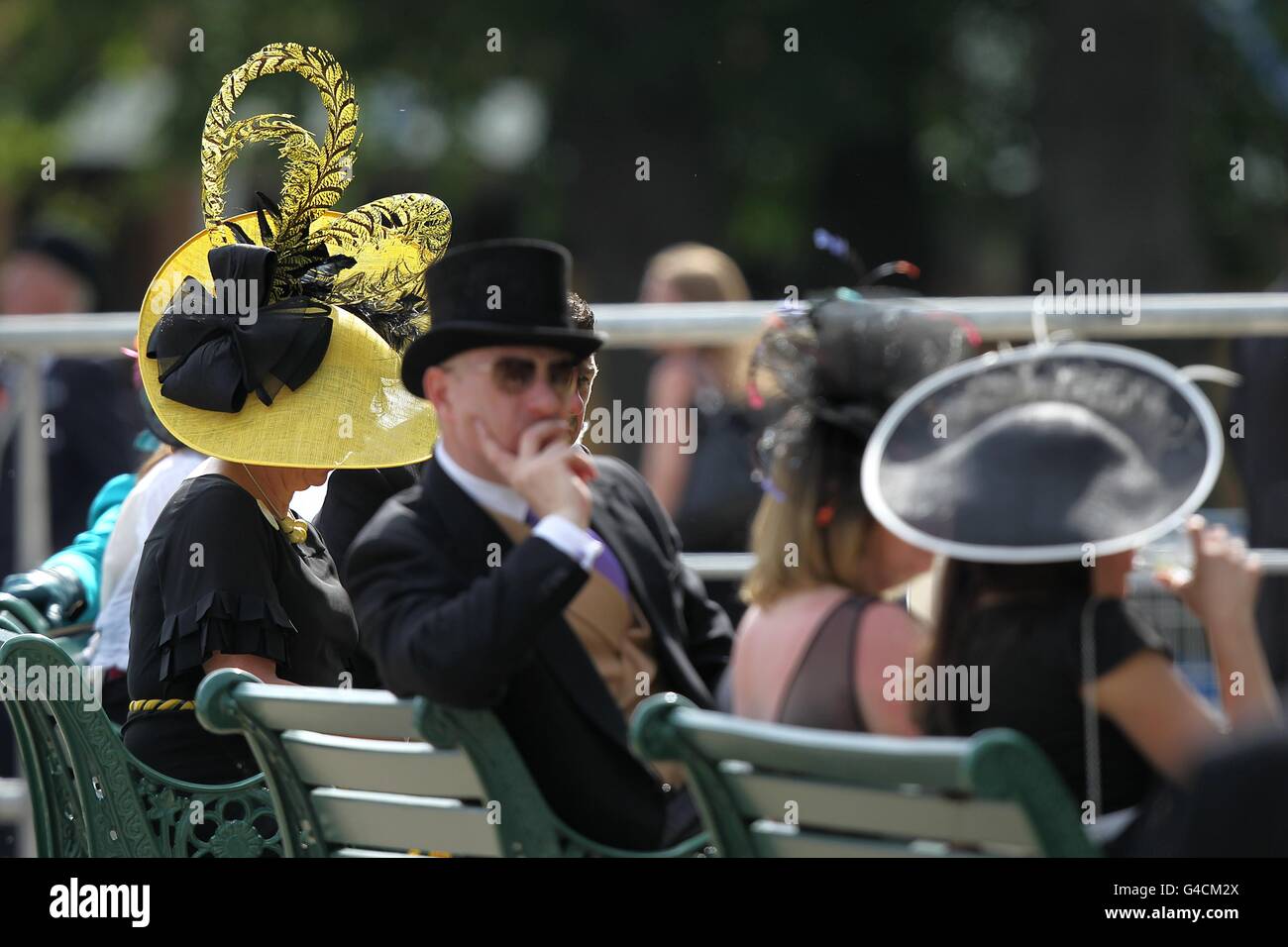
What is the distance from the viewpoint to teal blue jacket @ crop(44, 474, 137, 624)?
359cm

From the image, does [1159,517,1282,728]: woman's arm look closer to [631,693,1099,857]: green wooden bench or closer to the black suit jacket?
[631,693,1099,857]: green wooden bench

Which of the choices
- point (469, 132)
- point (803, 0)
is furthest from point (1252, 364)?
point (469, 132)

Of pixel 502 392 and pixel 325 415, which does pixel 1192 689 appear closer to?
pixel 502 392

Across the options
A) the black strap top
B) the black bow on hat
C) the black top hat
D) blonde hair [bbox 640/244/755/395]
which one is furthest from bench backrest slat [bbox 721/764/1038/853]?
blonde hair [bbox 640/244/755/395]

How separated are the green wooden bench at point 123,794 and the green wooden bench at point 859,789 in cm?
90

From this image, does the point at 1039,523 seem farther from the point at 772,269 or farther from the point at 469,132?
the point at 772,269

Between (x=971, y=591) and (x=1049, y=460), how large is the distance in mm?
203

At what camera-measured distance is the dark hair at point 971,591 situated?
2395 millimetres

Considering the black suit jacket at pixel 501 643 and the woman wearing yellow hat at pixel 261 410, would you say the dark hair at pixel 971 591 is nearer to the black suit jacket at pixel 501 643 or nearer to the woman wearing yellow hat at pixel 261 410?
the black suit jacket at pixel 501 643

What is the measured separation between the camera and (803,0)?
13188 millimetres

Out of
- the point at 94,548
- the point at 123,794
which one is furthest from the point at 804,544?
the point at 94,548

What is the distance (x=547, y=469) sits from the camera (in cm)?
247

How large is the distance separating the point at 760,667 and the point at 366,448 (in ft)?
2.73

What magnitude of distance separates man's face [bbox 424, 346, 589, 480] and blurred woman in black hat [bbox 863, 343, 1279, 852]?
1.43 ft
